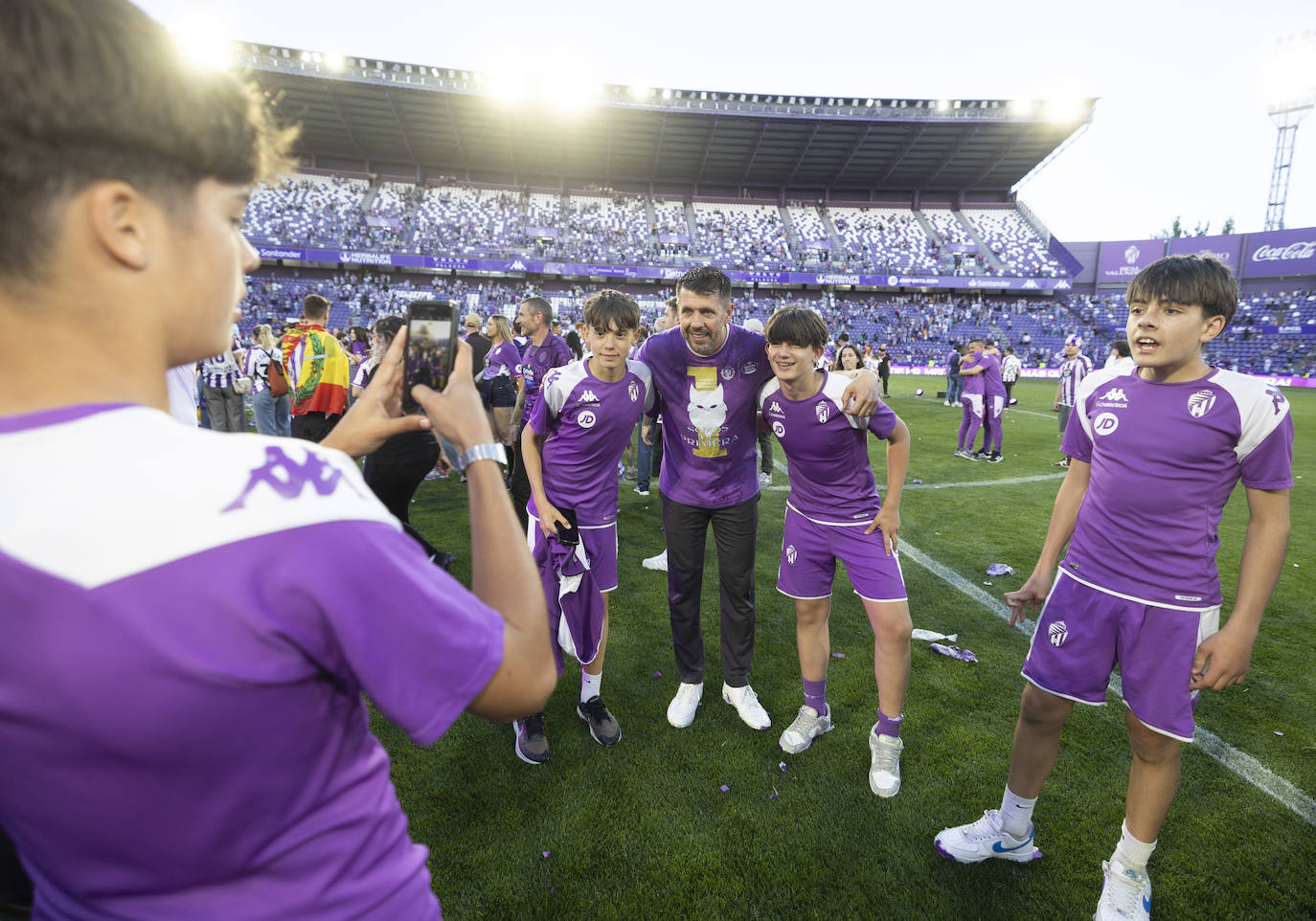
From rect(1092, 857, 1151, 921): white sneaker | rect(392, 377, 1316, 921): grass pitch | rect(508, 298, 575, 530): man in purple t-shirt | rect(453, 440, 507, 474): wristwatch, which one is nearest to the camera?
rect(453, 440, 507, 474): wristwatch

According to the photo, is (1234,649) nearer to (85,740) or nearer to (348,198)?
(85,740)

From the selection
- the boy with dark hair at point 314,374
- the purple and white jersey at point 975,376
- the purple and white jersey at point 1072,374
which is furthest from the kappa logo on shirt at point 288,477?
the purple and white jersey at point 975,376

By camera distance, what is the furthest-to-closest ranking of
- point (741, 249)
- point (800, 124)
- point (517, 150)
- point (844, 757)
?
point (741, 249)
point (517, 150)
point (800, 124)
point (844, 757)

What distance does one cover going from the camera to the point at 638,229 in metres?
42.4

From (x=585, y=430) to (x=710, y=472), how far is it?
28.9 inches

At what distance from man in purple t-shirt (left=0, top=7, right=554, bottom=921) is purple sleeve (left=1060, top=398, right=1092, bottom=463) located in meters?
2.68

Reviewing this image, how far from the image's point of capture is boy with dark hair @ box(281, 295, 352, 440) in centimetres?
620

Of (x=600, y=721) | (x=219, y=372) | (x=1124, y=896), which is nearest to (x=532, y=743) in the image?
(x=600, y=721)

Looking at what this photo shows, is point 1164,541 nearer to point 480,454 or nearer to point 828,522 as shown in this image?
point 828,522

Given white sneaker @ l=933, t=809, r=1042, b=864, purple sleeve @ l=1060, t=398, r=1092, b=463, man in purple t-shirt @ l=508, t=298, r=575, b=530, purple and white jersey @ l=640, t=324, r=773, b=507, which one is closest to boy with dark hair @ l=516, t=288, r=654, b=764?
purple and white jersey @ l=640, t=324, r=773, b=507

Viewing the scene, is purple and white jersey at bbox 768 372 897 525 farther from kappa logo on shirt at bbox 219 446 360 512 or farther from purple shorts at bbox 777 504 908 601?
kappa logo on shirt at bbox 219 446 360 512

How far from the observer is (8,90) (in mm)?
566

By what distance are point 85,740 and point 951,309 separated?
46.0 m

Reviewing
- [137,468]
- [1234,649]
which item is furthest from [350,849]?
[1234,649]
